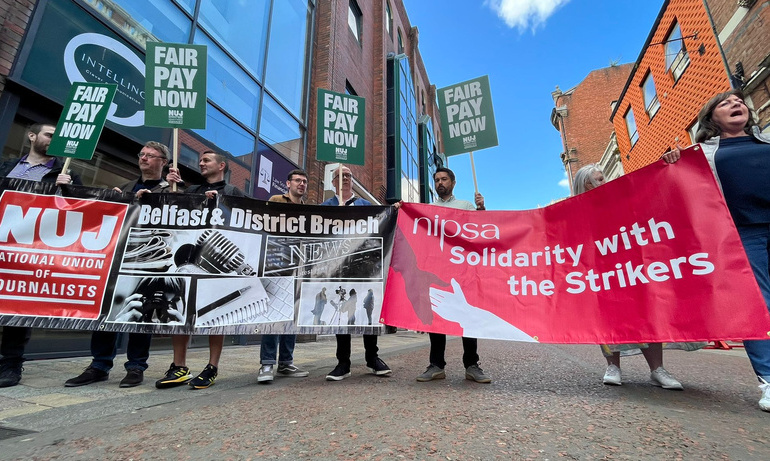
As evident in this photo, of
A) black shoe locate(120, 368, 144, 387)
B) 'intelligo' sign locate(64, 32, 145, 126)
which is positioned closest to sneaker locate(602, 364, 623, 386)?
black shoe locate(120, 368, 144, 387)

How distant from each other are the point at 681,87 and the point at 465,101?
427 inches

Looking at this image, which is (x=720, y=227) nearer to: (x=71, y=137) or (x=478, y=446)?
(x=478, y=446)

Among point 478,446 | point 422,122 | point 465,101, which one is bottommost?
point 478,446

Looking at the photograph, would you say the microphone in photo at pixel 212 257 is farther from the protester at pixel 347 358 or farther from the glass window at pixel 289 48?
the glass window at pixel 289 48

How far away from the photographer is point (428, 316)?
9.60 feet

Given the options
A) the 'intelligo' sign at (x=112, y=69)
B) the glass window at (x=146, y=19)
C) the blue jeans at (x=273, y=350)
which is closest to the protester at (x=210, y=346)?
the blue jeans at (x=273, y=350)

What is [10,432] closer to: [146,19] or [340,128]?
[340,128]

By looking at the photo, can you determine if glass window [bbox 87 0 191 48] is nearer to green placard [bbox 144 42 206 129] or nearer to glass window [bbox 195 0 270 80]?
glass window [bbox 195 0 270 80]

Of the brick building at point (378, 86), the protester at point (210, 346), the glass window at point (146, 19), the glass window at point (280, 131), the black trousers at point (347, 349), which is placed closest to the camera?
the protester at point (210, 346)

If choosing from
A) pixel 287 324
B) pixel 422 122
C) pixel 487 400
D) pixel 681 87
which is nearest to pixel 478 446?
pixel 487 400

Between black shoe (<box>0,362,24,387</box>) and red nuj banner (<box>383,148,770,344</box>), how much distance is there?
277cm

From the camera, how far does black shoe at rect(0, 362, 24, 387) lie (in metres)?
2.62

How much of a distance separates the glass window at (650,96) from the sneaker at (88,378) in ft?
55.8

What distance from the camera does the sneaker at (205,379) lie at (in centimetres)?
270
